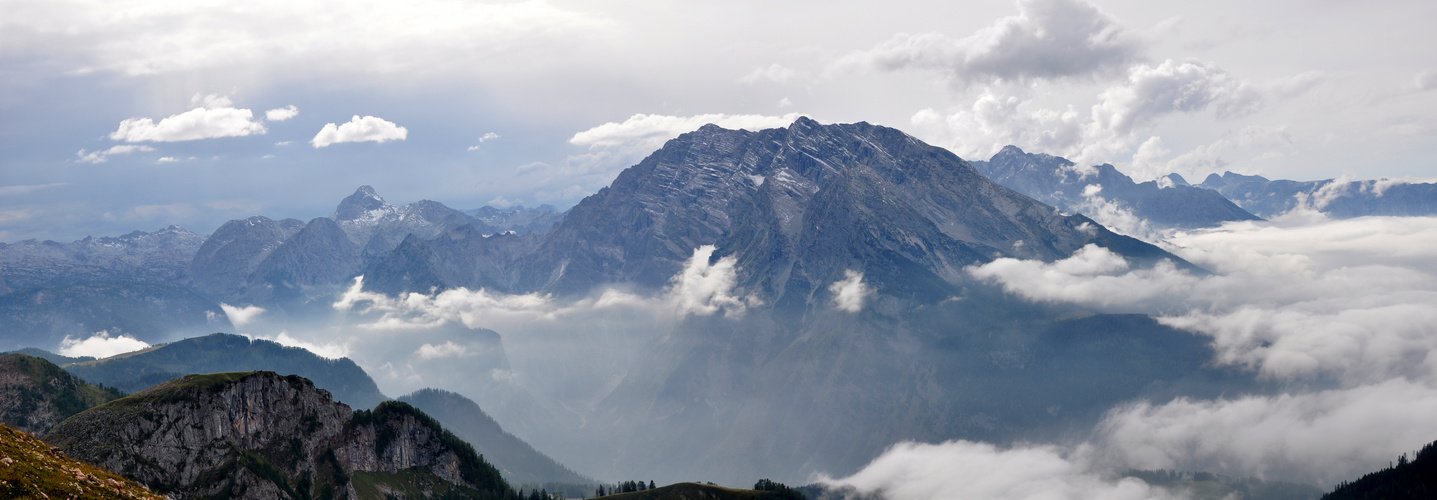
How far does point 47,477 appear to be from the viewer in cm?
5094

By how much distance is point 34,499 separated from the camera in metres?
46.4

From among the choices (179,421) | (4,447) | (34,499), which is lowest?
(34,499)

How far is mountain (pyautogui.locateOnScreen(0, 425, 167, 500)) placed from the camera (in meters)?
47.2

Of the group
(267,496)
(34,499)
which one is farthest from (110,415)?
(34,499)

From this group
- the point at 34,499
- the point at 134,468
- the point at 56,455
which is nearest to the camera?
the point at 34,499

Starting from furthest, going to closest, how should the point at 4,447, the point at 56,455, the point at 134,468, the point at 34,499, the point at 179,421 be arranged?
the point at 179,421 < the point at 134,468 < the point at 56,455 < the point at 4,447 < the point at 34,499

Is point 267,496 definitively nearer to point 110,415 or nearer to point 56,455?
point 110,415

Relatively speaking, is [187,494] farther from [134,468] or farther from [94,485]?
[94,485]

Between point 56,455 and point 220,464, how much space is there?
533 feet

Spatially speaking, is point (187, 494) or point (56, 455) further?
point (187, 494)

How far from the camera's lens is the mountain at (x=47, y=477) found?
155 feet

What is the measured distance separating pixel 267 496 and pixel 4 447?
165232 mm

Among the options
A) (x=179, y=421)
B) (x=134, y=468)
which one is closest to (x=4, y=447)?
(x=134, y=468)

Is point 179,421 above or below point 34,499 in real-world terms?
above
